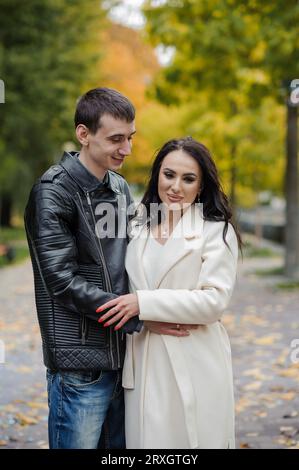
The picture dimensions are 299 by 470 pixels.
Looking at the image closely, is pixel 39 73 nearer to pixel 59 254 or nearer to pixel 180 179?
pixel 180 179

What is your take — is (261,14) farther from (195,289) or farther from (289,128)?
(195,289)

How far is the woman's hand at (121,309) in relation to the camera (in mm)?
2666

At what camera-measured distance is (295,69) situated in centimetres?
1130

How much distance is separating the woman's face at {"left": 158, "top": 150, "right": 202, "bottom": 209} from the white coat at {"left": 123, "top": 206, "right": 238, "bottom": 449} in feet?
0.30

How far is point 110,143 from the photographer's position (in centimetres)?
281

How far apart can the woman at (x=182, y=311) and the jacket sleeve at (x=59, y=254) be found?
119 millimetres

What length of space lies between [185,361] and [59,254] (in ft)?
2.25

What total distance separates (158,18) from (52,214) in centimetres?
1135

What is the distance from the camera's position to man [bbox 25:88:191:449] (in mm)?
2715

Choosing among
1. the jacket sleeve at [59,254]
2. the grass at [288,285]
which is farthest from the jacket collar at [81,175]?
the grass at [288,285]

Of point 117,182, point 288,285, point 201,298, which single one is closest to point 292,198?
point 288,285

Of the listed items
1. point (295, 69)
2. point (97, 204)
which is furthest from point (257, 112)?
point (97, 204)

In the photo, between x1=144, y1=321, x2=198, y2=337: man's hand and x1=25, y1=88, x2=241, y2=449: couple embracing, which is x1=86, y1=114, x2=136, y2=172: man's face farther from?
x1=144, y1=321, x2=198, y2=337: man's hand

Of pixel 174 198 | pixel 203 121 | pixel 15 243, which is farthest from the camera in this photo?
pixel 15 243
